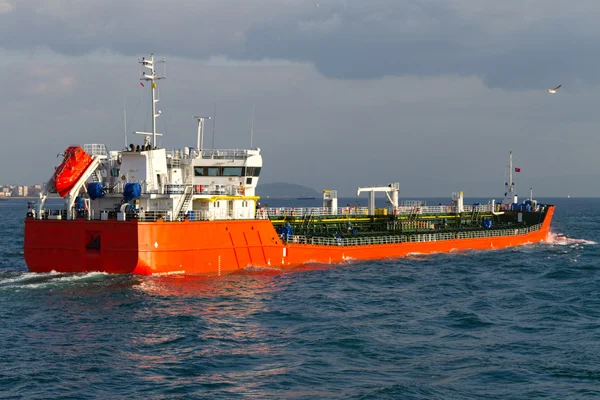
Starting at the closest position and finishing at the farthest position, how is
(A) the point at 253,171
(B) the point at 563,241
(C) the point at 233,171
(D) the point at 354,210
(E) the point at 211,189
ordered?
1. (E) the point at 211,189
2. (C) the point at 233,171
3. (A) the point at 253,171
4. (D) the point at 354,210
5. (B) the point at 563,241

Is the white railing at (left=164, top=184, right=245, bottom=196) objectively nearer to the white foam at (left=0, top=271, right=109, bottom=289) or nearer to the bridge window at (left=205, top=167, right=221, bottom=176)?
the bridge window at (left=205, top=167, right=221, bottom=176)

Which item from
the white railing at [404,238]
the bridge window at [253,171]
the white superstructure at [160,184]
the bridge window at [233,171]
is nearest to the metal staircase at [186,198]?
the white superstructure at [160,184]

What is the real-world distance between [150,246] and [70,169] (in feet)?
23.4

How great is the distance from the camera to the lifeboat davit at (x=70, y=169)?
40000 mm

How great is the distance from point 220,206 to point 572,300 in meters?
20.0

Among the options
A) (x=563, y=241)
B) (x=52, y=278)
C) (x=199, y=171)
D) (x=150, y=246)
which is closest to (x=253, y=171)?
(x=199, y=171)

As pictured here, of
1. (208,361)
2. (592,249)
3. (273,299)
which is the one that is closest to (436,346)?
(208,361)

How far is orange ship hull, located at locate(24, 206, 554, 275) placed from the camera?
37.2 metres

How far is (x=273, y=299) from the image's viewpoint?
34.0m

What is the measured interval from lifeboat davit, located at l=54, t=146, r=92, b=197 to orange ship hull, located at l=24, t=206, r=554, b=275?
225 centimetres

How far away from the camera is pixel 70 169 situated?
40250 millimetres

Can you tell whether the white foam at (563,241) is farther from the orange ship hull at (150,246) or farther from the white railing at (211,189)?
the white railing at (211,189)

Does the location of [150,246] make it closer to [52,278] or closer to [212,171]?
[52,278]

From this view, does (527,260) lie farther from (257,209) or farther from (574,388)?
(574,388)
